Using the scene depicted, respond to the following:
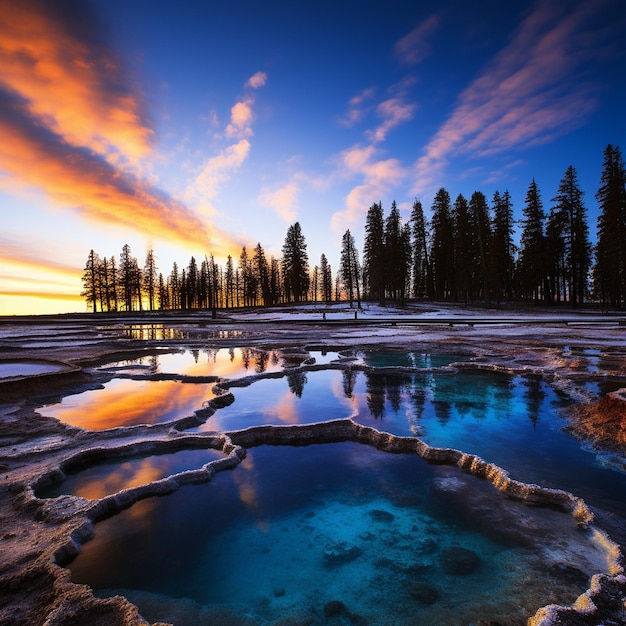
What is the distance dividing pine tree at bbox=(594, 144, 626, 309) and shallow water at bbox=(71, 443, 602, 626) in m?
47.9

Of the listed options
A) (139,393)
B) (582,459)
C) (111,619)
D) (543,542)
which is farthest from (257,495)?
(139,393)

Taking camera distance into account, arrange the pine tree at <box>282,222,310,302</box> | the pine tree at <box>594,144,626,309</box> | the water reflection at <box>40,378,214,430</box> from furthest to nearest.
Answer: the pine tree at <box>282,222,310,302</box> → the pine tree at <box>594,144,626,309</box> → the water reflection at <box>40,378,214,430</box>

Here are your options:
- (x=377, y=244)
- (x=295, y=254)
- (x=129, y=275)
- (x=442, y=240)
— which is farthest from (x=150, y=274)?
(x=442, y=240)

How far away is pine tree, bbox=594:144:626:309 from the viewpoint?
4184cm

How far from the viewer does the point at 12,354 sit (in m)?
19.3

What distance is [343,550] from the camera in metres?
4.67

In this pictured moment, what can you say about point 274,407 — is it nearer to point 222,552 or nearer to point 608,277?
point 222,552

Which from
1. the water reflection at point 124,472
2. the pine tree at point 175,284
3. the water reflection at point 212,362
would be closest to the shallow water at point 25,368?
the water reflection at point 212,362

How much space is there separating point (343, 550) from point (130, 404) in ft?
28.0

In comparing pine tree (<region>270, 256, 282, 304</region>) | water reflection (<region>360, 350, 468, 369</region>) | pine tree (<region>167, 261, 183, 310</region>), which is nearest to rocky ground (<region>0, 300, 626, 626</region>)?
water reflection (<region>360, 350, 468, 369</region>)

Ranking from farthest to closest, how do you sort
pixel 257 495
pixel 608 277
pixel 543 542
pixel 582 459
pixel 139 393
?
pixel 608 277 < pixel 139 393 < pixel 582 459 < pixel 257 495 < pixel 543 542

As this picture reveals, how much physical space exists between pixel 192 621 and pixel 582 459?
713 cm

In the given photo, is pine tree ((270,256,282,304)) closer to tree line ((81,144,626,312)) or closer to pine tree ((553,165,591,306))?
tree line ((81,144,626,312))

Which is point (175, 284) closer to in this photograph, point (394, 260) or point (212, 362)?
point (394, 260)
